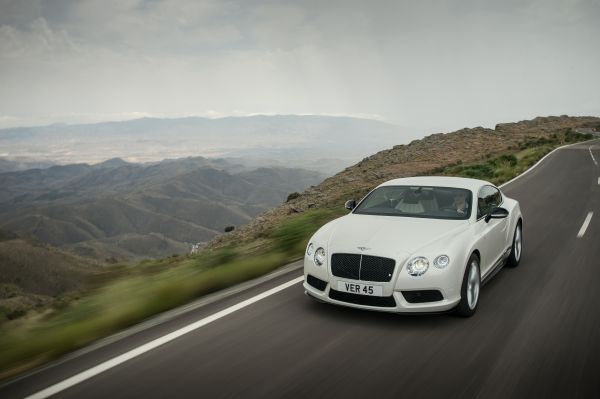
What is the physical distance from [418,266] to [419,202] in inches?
60.1

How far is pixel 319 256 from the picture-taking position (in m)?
5.34

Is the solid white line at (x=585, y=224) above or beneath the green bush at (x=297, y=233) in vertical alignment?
beneath

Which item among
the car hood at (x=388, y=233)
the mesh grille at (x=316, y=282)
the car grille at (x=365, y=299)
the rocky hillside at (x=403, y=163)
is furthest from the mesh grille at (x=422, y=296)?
the rocky hillside at (x=403, y=163)

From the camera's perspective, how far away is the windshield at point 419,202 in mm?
6016

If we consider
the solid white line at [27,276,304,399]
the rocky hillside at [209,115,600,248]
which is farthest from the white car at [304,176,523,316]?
the rocky hillside at [209,115,600,248]

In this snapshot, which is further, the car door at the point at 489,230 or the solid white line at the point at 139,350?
the car door at the point at 489,230

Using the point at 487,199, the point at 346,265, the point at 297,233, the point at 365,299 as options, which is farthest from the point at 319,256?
the point at 297,233

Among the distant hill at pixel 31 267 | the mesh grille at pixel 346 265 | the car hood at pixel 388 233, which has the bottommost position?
the distant hill at pixel 31 267

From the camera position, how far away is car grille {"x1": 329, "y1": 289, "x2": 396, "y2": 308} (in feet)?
16.1

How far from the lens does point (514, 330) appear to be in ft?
16.2

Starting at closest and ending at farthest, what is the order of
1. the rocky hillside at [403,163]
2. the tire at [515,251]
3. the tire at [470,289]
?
the tire at [470,289] → the tire at [515,251] → the rocky hillside at [403,163]

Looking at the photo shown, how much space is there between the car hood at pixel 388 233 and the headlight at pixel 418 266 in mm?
93

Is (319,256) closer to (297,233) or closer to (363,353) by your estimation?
(363,353)

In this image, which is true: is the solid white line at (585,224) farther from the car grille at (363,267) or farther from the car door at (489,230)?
the car grille at (363,267)
